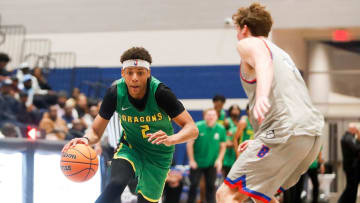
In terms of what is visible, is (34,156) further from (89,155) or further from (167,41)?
(167,41)

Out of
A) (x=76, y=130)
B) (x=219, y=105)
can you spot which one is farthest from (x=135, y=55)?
(x=76, y=130)

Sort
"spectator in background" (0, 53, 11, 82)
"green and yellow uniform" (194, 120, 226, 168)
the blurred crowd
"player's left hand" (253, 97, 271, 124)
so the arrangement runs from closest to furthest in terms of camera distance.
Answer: "player's left hand" (253, 97, 271, 124) → "green and yellow uniform" (194, 120, 226, 168) → the blurred crowd → "spectator in background" (0, 53, 11, 82)

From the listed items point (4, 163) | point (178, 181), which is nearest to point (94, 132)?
point (4, 163)

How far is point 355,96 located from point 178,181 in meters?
10.1

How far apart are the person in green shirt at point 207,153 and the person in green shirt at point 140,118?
4.58 m

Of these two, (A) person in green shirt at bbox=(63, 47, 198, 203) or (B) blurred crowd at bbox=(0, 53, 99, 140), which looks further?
(B) blurred crowd at bbox=(0, 53, 99, 140)

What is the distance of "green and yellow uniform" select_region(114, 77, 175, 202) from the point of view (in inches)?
209

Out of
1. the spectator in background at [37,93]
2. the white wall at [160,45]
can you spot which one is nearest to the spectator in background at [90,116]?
the spectator in background at [37,93]

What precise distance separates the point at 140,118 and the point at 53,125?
679 cm

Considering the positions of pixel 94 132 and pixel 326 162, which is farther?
pixel 326 162

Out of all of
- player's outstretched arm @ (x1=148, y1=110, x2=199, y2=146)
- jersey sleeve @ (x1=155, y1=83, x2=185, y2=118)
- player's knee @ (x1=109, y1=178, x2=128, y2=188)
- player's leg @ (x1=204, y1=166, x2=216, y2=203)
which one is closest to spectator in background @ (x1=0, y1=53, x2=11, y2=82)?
player's leg @ (x1=204, y1=166, x2=216, y2=203)

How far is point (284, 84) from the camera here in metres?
4.09

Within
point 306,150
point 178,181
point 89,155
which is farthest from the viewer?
point 178,181

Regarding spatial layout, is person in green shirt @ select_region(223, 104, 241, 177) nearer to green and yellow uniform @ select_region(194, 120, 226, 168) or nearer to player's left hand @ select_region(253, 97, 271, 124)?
green and yellow uniform @ select_region(194, 120, 226, 168)
